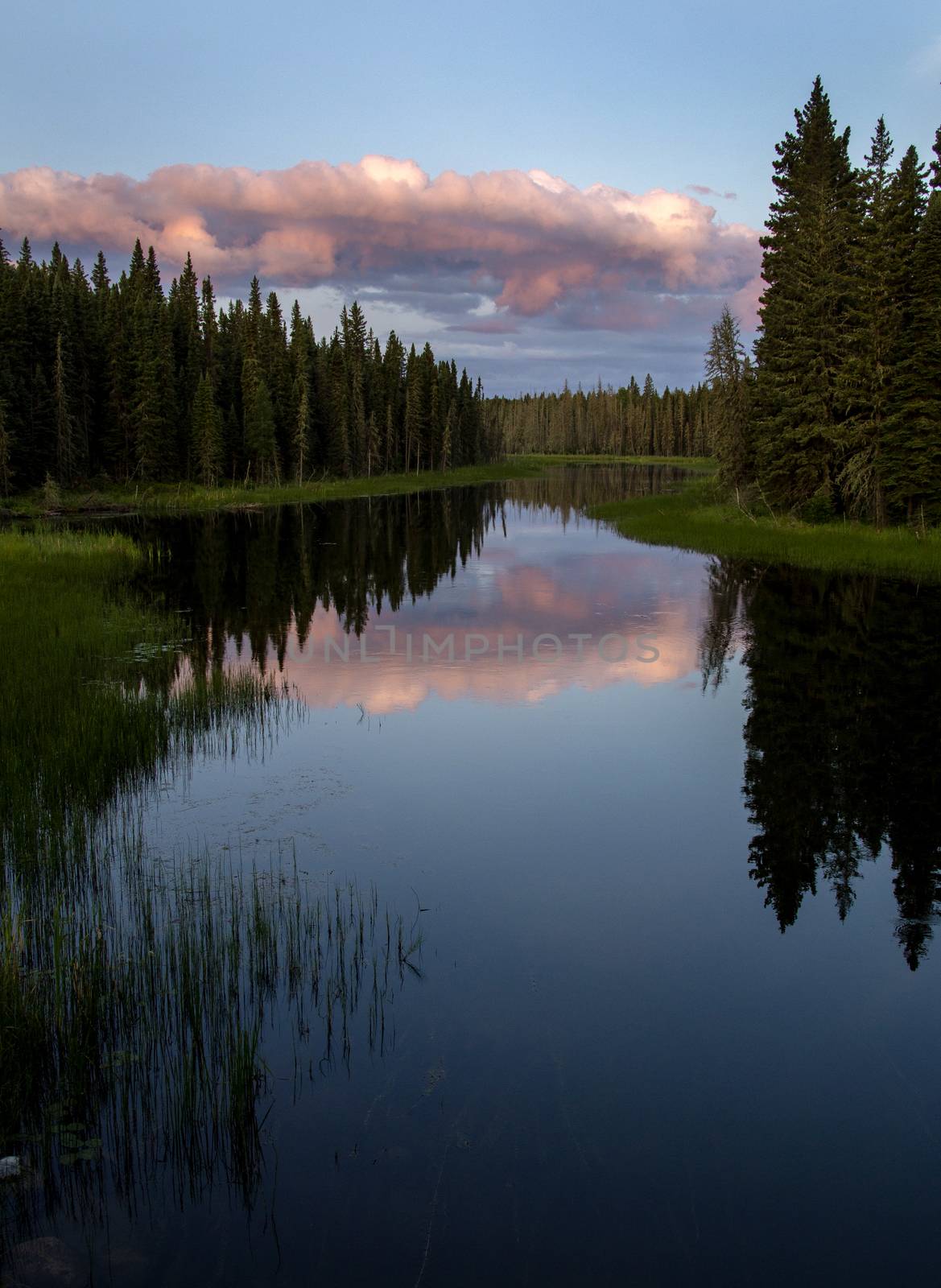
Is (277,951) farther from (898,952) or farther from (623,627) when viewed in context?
(623,627)

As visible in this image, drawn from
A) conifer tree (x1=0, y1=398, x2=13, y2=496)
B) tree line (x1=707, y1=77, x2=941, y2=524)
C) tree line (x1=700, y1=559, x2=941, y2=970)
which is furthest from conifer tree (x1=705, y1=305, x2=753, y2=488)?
conifer tree (x1=0, y1=398, x2=13, y2=496)

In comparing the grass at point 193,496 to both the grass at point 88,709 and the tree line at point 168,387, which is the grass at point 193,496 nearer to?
the tree line at point 168,387

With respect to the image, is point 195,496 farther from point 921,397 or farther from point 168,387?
point 921,397

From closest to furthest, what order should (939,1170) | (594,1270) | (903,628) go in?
(594,1270), (939,1170), (903,628)

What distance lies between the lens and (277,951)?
23.5 feet

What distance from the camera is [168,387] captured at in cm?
7269

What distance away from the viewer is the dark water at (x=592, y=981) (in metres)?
4.76

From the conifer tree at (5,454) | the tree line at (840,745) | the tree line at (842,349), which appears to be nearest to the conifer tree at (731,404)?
the tree line at (842,349)

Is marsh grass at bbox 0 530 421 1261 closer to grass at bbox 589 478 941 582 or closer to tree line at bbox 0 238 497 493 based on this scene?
grass at bbox 589 478 941 582

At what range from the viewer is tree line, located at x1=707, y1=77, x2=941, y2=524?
114ft

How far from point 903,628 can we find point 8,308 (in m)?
60.7

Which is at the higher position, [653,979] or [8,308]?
[8,308]

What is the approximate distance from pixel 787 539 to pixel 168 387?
5266 centimetres

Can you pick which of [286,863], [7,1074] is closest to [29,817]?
[286,863]
